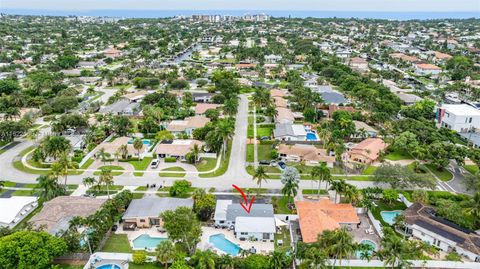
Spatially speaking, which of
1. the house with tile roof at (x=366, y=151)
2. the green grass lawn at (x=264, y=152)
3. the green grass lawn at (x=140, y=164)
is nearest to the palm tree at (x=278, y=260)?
the green grass lawn at (x=264, y=152)

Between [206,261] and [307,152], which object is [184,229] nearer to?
[206,261]

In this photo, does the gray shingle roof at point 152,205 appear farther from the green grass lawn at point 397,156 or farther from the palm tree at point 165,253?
the green grass lawn at point 397,156

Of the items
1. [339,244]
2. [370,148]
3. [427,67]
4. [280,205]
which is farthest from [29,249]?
[427,67]

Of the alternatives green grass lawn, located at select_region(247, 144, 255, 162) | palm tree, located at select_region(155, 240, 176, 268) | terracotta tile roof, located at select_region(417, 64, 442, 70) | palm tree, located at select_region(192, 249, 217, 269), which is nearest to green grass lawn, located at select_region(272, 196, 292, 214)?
green grass lawn, located at select_region(247, 144, 255, 162)

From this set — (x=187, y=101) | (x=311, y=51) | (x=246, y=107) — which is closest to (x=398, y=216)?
(x=246, y=107)

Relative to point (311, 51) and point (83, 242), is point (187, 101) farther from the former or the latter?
point (311, 51)
